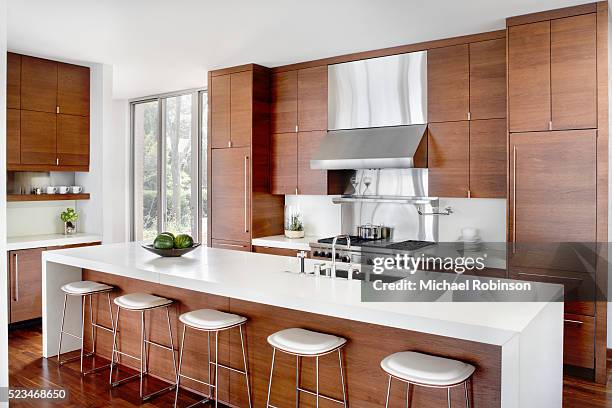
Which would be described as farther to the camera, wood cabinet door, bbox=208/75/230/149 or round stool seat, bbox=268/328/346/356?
wood cabinet door, bbox=208/75/230/149

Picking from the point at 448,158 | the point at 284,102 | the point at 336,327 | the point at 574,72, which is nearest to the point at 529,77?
the point at 574,72

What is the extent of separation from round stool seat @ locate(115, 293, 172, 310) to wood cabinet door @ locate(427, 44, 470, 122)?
2734 mm

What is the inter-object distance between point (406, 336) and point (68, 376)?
8.42 ft

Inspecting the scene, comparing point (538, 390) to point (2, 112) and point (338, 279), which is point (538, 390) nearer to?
point (338, 279)

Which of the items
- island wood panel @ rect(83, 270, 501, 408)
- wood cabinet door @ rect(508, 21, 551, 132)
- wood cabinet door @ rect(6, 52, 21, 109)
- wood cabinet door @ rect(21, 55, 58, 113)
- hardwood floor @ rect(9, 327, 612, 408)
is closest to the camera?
island wood panel @ rect(83, 270, 501, 408)

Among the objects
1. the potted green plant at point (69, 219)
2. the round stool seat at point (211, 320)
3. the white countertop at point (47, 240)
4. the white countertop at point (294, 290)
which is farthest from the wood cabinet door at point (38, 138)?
the round stool seat at point (211, 320)

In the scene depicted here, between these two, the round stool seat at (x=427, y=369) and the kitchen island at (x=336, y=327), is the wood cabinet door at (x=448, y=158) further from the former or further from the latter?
the round stool seat at (x=427, y=369)

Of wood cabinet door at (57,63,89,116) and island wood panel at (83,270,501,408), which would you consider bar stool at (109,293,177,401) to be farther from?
wood cabinet door at (57,63,89,116)

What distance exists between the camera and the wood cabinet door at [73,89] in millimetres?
5340

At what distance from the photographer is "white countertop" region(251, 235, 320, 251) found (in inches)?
200

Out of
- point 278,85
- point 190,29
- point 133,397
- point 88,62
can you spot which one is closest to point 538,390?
point 133,397

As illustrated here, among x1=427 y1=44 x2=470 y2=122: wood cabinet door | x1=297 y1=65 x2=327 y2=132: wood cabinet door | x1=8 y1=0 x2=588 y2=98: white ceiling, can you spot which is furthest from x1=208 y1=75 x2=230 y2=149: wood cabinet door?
x1=427 y1=44 x2=470 y2=122: wood cabinet door

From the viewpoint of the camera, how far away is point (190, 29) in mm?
4184

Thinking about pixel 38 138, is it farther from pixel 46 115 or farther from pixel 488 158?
pixel 488 158
